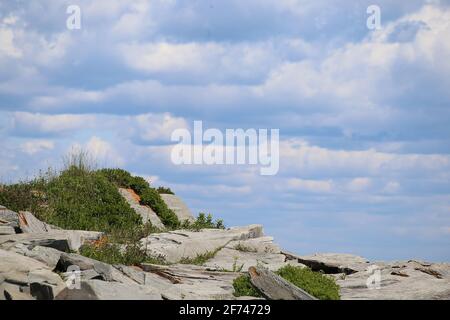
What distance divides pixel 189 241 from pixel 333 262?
5.30m

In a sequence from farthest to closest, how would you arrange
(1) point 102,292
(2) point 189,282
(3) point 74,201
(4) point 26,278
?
1. (3) point 74,201
2. (2) point 189,282
3. (4) point 26,278
4. (1) point 102,292

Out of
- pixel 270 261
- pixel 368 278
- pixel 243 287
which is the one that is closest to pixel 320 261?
pixel 270 261

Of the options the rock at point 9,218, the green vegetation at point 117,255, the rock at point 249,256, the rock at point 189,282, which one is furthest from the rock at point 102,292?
the rock at point 9,218

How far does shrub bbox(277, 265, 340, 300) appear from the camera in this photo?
15.7 metres

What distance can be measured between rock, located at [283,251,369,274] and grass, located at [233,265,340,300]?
19.4 ft

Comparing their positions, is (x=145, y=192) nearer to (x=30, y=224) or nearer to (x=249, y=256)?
(x=249, y=256)

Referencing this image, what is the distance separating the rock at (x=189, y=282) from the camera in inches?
581

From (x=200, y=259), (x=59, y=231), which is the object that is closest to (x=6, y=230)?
(x=59, y=231)

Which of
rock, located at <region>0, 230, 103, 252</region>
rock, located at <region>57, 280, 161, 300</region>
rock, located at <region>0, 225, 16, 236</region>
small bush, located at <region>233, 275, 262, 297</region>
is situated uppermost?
rock, located at <region>0, 225, 16, 236</region>

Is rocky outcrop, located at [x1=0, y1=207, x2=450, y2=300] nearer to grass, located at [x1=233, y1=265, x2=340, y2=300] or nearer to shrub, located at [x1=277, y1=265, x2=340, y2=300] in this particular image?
grass, located at [x1=233, y1=265, x2=340, y2=300]

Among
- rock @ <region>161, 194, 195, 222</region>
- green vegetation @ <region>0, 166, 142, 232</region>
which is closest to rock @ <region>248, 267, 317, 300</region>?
green vegetation @ <region>0, 166, 142, 232</region>

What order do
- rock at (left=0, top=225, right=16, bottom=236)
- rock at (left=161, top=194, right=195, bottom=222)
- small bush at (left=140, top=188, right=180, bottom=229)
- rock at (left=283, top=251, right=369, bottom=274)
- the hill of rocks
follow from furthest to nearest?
rock at (left=161, top=194, right=195, bottom=222) < small bush at (left=140, top=188, right=180, bottom=229) < rock at (left=283, top=251, right=369, bottom=274) < rock at (left=0, top=225, right=16, bottom=236) < the hill of rocks

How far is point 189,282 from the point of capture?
16.7 m
